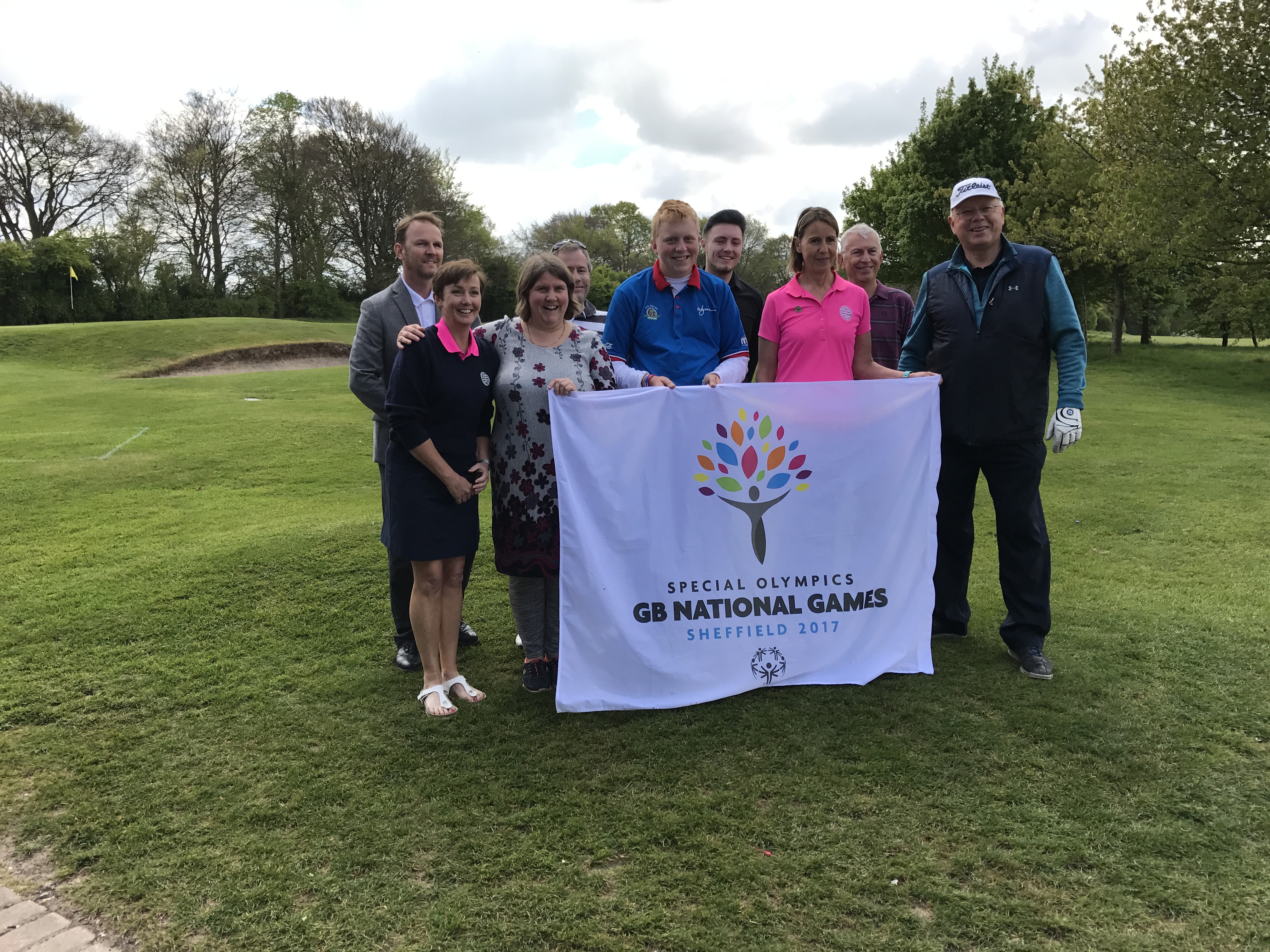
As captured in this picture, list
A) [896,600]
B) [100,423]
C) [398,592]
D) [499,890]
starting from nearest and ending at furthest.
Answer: [499,890] < [896,600] < [398,592] < [100,423]

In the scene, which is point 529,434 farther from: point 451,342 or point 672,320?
point 672,320

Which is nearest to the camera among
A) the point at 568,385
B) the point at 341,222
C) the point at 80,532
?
the point at 568,385

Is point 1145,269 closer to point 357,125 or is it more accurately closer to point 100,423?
point 100,423

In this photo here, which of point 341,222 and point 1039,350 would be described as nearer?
point 1039,350

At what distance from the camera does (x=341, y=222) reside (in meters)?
42.6

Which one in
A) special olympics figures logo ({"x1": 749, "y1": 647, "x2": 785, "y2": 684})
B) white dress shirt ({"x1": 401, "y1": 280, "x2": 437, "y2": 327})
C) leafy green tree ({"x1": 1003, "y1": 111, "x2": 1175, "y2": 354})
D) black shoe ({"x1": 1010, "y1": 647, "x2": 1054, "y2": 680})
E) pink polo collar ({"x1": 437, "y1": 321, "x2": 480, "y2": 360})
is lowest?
black shoe ({"x1": 1010, "y1": 647, "x2": 1054, "y2": 680})

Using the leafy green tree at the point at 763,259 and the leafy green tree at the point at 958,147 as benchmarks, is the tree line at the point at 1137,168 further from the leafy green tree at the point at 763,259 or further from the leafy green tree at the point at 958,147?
the leafy green tree at the point at 763,259

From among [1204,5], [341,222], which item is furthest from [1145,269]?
[341,222]

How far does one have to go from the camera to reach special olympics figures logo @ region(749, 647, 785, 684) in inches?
142

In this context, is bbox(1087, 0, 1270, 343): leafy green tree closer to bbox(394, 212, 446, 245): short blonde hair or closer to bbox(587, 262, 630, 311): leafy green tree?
bbox(394, 212, 446, 245): short blonde hair

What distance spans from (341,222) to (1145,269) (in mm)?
36872

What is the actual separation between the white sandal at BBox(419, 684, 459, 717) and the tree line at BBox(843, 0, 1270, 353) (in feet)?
64.4

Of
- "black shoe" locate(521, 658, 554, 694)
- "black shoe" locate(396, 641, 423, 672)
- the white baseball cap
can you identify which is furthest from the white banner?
"black shoe" locate(396, 641, 423, 672)

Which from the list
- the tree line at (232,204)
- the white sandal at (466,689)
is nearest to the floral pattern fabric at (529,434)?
the white sandal at (466,689)
